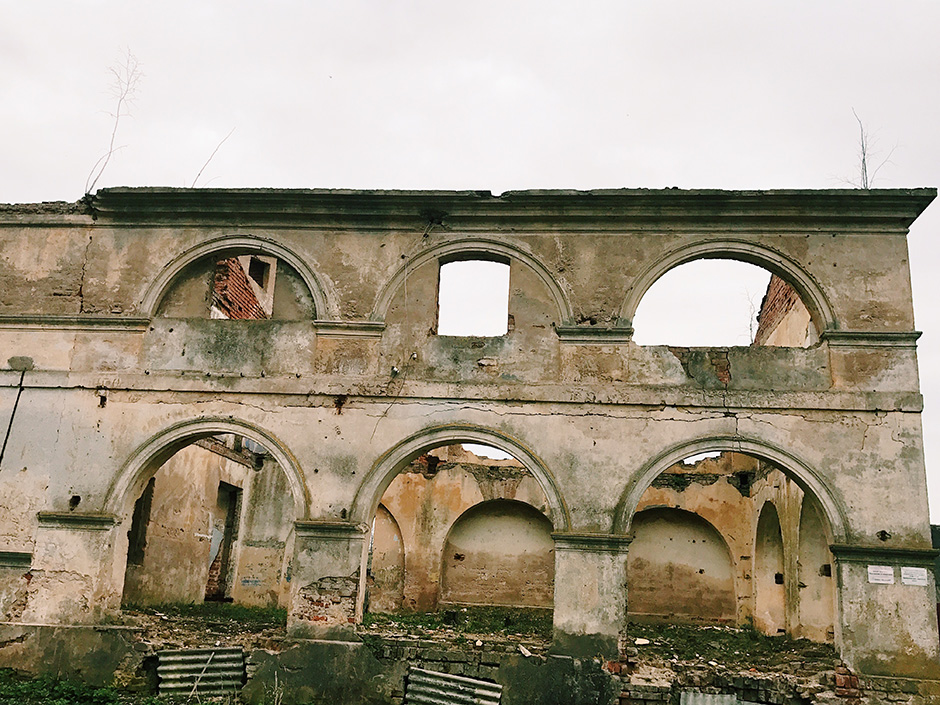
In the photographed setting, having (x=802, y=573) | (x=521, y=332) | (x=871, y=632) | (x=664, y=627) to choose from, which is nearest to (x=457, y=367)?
(x=521, y=332)

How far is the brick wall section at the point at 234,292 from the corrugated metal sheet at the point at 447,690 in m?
6.70

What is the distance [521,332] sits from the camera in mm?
10086

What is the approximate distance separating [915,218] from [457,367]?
18.4 ft

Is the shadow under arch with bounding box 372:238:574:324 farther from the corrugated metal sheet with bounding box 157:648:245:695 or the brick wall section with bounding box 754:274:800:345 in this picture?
the brick wall section with bounding box 754:274:800:345

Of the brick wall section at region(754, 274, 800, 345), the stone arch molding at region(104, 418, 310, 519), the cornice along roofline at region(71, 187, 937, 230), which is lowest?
the stone arch molding at region(104, 418, 310, 519)

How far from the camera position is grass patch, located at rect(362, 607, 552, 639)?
474 inches

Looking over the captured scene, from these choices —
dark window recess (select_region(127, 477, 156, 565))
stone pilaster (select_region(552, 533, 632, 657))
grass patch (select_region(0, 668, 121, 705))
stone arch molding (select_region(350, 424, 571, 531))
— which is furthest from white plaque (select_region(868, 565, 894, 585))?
dark window recess (select_region(127, 477, 156, 565))

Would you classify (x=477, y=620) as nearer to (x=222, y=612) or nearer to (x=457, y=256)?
(x=222, y=612)

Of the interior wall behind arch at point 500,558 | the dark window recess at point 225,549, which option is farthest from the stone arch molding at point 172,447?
the interior wall behind arch at point 500,558

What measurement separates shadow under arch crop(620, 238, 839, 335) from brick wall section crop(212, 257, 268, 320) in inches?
260

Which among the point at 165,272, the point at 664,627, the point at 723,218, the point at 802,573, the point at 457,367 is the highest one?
the point at 723,218

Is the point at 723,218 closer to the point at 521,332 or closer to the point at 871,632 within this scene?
the point at 521,332

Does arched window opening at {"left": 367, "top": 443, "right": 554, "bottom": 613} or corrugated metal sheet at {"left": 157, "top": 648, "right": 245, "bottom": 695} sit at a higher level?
arched window opening at {"left": 367, "top": 443, "right": 554, "bottom": 613}

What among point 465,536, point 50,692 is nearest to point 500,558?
point 465,536
